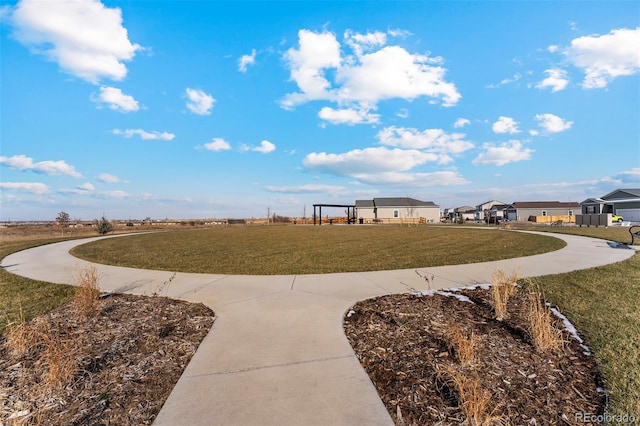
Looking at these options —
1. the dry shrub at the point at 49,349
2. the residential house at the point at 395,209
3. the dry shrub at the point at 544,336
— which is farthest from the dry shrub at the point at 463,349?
the residential house at the point at 395,209

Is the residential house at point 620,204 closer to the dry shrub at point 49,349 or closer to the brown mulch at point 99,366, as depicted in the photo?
the brown mulch at point 99,366

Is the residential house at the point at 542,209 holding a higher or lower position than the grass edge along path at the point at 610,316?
higher

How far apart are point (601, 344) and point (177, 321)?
539cm

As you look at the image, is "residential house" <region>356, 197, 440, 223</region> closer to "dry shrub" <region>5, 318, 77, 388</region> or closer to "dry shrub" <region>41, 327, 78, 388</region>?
"dry shrub" <region>5, 318, 77, 388</region>

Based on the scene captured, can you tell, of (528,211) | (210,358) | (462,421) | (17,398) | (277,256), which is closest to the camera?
(462,421)

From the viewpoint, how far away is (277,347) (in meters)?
3.40

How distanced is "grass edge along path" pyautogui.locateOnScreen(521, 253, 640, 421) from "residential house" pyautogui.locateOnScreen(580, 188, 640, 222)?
47564 mm

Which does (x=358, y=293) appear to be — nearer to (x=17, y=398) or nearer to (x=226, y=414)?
(x=226, y=414)

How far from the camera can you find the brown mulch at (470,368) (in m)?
2.38

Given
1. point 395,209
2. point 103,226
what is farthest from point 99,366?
point 395,209

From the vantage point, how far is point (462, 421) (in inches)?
89.0

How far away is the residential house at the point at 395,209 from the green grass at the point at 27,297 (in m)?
45.4

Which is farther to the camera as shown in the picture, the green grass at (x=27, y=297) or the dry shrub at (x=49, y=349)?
the green grass at (x=27, y=297)

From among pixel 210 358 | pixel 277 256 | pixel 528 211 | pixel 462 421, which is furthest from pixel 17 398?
pixel 528 211
